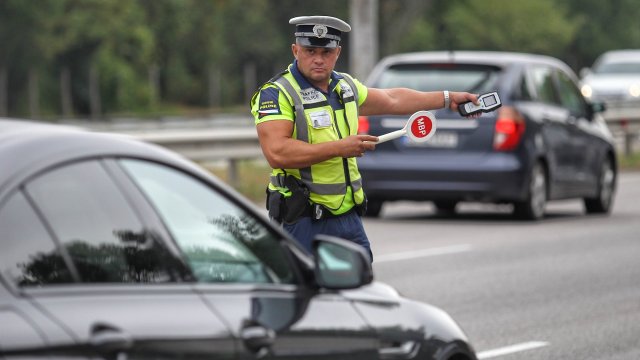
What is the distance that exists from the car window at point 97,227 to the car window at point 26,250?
0.03 meters

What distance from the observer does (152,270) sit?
13.5 feet

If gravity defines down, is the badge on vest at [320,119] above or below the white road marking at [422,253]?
above

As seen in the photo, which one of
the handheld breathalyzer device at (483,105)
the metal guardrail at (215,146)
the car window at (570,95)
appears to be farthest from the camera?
the metal guardrail at (215,146)

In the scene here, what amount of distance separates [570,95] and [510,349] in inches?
344

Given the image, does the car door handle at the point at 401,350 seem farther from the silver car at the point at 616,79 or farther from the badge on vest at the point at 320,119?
the silver car at the point at 616,79

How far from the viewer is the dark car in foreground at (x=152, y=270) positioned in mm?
3707

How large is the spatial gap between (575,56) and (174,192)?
112297mm

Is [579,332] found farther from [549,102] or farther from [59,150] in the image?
[549,102]

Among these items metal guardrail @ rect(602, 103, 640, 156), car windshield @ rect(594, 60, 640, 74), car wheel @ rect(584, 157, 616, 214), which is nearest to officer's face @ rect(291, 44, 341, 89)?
car wheel @ rect(584, 157, 616, 214)

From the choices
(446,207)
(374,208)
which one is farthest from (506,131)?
(446,207)

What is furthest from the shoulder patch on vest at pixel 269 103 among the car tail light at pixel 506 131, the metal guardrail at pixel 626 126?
the metal guardrail at pixel 626 126

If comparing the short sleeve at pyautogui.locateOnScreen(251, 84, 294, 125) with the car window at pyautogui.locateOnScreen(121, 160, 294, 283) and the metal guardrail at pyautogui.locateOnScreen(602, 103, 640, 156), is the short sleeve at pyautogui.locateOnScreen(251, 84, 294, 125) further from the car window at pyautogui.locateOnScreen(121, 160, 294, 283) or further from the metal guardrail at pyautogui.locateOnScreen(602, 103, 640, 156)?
the metal guardrail at pyautogui.locateOnScreen(602, 103, 640, 156)

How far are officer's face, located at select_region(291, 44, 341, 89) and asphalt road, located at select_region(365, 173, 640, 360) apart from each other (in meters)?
2.63

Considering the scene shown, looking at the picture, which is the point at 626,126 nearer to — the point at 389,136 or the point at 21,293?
the point at 389,136
